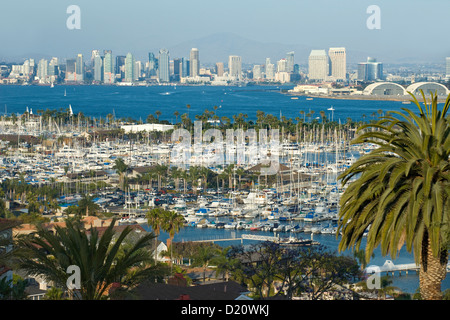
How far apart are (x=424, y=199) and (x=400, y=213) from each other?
0.26m

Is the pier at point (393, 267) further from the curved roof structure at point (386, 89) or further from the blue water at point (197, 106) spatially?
the curved roof structure at point (386, 89)

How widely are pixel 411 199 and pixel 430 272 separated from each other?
2.21ft

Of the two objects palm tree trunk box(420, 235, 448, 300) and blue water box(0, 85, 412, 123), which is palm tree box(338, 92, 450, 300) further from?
blue water box(0, 85, 412, 123)

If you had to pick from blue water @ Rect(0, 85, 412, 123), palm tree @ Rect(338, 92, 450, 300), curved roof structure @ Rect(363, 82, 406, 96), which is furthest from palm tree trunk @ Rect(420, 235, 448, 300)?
curved roof structure @ Rect(363, 82, 406, 96)

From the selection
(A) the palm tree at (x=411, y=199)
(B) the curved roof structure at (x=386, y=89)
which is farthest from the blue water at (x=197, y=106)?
(A) the palm tree at (x=411, y=199)

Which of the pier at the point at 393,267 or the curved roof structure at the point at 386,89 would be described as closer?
the pier at the point at 393,267

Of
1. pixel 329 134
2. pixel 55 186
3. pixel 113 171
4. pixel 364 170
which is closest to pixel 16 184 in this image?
pixel 55 186

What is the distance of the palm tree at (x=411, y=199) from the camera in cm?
506

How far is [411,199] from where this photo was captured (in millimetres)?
5125

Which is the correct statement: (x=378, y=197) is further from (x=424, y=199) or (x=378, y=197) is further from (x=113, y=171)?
(x=113, y=171)

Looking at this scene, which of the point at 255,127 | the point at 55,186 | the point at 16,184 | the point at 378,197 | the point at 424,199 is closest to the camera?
the point at 424,199

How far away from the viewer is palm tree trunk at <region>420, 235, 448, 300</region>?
17.4ft

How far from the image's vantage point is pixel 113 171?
146 ft

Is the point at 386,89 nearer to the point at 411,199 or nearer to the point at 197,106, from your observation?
the point at 197,106
